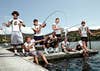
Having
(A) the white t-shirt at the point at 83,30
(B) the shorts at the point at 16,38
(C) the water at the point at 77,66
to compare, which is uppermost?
(A) the white t-shirt at the point at 83,30

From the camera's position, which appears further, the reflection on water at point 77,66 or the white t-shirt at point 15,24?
the white t-shirt at point 15,24

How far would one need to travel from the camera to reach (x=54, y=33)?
16.3 meters

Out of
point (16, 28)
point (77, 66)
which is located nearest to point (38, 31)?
point (16, 28)

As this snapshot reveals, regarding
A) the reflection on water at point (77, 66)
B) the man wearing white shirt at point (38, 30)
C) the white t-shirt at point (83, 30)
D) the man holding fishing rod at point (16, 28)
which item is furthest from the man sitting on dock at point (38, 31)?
the white t-shirt at point (83, 30)

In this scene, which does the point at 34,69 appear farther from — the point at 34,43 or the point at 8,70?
the point at 34,43

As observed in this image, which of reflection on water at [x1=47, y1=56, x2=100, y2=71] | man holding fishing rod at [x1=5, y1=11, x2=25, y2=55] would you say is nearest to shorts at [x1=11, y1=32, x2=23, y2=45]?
man holding fishing rod at [x1=5, y1=11, x2=25, y2=55]

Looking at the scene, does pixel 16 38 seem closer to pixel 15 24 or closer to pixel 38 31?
pixel 15 24

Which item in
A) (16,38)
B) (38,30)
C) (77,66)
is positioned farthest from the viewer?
(77,66)

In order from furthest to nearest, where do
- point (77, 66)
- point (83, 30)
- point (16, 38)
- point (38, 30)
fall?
point (83, 30)
point (77, 66)
point (16, 38)
point (38, 30)

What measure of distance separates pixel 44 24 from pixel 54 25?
11.9ft

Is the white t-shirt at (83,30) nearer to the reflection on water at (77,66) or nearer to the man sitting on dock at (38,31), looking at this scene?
the reflection on water at (77,66)

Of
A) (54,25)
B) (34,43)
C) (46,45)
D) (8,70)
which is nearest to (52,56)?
(46,45)

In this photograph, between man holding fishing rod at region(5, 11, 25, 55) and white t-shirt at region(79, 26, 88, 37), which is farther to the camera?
white t-shirt at region(79, 26, 88, 37)

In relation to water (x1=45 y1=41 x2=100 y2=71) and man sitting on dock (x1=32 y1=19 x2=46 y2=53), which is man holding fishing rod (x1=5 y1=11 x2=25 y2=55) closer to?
man sitting on dock (x1=32 y1=19 x2=46 y2=53)
